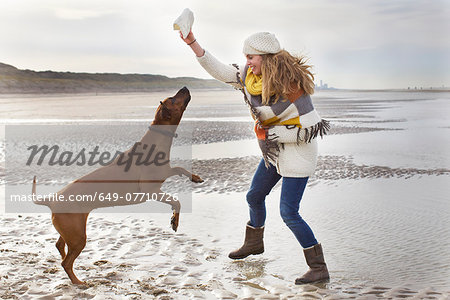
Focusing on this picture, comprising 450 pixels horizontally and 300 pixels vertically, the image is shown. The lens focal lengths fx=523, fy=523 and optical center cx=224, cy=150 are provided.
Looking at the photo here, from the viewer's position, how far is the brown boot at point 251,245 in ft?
16.0

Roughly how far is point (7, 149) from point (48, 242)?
8.60m

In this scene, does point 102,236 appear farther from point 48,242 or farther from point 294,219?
point 294,219

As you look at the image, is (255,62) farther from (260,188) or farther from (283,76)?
(260,188)

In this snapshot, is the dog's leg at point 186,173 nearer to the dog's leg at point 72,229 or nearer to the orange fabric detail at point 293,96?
the dog's leg at point 72,229

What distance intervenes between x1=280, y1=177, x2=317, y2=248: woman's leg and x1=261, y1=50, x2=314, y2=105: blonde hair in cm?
71

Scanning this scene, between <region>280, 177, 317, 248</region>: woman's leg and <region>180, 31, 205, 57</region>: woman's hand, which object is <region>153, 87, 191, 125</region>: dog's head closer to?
<region>180, 31, 205, 57</region>: woman's hand

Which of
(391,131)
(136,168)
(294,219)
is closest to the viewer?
(136,168)

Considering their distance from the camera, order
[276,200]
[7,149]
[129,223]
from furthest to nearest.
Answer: [7,149] < [276,200] < [129,223]

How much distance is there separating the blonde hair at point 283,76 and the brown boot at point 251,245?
134 cm

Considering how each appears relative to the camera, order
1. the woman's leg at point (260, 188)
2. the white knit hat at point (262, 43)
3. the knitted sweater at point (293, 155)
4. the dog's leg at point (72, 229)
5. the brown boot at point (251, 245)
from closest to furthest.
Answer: the dog's leg at point (72, 229)
the white knit hat at point (262, 43)
the knitted sweater at point (293, 155)
the woman's leg at point (260, 188)
the brown boot at point (251, 245)

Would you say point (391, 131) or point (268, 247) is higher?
point (391, 131)

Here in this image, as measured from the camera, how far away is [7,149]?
13109mm

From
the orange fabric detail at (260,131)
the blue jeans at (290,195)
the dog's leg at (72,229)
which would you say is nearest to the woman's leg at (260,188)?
the blue jeans at (290,195)

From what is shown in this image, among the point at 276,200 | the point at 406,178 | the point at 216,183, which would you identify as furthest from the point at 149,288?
the point at 406,178
